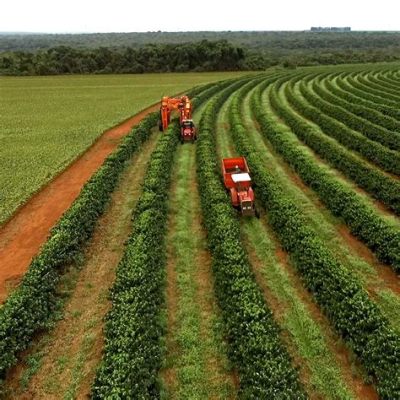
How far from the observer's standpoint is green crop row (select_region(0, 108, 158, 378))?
1177 centimetres

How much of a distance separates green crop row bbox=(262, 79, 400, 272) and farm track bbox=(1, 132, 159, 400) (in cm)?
945

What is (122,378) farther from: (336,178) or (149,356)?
(336,178)

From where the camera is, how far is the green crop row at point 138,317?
9875 mm

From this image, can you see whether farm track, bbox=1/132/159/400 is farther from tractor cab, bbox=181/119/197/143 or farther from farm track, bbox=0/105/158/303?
tractor cab, bbox=181/119/197/143

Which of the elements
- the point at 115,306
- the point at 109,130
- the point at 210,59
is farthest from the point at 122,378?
the point at 210,59

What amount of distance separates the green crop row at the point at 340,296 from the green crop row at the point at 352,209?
7.53ft

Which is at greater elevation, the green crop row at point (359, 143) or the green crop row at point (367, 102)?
the green crop row at point (367, 102)

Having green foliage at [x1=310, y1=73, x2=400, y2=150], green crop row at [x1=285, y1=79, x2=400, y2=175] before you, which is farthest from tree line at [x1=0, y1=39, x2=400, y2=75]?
green crop row at [x1=285, y1=79, x2=400, y2=175]

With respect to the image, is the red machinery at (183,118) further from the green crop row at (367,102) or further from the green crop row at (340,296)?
the green crop row at (367,102)

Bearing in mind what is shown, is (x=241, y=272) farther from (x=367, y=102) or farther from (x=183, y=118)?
(x=367, y=102)

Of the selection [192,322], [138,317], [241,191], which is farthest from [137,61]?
[138,317]

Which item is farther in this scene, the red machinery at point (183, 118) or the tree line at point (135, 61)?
the tree line at point (135, 61)

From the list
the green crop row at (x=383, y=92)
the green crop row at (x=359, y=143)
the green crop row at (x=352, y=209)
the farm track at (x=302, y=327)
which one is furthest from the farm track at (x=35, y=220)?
Result: the green crop row at (x=383, y=92)

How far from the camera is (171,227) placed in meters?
18.8
